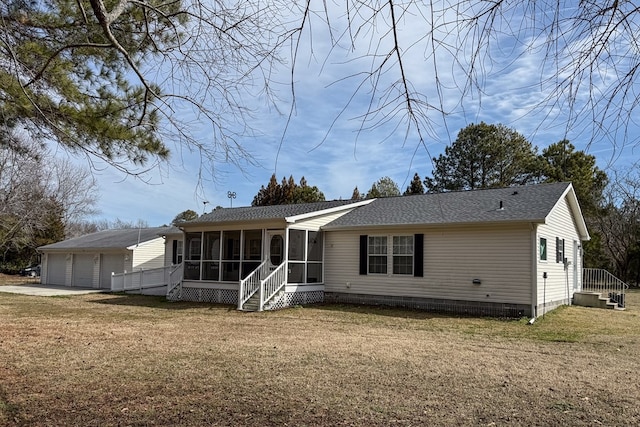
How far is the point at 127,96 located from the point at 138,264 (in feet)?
65.9

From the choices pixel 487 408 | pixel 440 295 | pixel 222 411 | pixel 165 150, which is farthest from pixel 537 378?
pixel 440 295

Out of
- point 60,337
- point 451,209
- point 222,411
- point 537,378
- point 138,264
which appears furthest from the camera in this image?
point 138,264

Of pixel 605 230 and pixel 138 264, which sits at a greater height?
pixel 605 230

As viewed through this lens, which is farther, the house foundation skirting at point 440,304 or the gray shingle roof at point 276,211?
the gray shingle roof at point 276,211

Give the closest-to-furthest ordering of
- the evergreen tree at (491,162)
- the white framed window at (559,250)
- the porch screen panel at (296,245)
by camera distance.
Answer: the white framed window at (559,250) → the porch screen panel at (296,245) → the evergreen tree at (491,162)

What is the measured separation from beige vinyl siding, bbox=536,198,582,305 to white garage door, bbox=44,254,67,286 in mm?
25390

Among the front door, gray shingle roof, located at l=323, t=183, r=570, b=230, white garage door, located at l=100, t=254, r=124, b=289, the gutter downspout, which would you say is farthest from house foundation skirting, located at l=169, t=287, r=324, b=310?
white garage door, located at l=100, t=254, r=124, b=289

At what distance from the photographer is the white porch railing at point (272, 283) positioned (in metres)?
14.4

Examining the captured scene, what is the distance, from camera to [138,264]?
2503cm

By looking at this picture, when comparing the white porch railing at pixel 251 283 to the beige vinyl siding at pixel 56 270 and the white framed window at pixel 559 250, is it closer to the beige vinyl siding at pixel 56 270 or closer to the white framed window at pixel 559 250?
the white framed window at pixel 559 250

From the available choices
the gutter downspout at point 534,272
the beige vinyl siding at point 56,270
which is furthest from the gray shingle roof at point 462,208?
the beige vinyl siding at point 56,270

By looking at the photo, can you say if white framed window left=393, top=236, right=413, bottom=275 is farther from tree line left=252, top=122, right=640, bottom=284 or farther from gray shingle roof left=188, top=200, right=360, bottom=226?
tree line left=252, top=122, right=640, bottom=284

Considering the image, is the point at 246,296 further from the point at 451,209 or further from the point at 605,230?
the point at 605,230

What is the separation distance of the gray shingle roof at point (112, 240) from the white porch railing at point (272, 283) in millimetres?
11085
